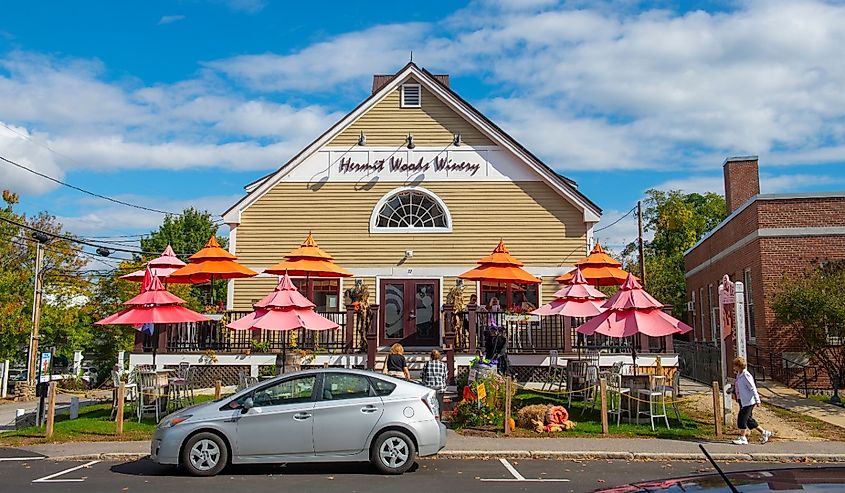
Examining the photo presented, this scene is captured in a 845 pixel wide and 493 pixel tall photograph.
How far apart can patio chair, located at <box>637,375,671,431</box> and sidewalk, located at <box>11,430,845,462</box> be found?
1.08 m

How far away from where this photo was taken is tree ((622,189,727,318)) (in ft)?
153

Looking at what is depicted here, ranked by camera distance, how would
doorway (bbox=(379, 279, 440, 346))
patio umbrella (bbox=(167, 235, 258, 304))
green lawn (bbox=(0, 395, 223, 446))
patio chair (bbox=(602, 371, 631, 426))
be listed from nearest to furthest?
green lawn (bbox=(0, 395, 223, 446)), patio chair (bbox=(602, 371, 631, 426)), patio umbrella (bbox=(167, 235, 258, 304)), doorway (bbox=(379, 279, 440, 346))

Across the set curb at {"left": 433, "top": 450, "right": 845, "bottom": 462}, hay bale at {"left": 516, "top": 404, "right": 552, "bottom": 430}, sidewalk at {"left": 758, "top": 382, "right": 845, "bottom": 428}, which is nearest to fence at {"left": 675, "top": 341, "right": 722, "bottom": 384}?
sidewalk at {"left": 758, "top": 382, "right": 845, "bottom": 428}

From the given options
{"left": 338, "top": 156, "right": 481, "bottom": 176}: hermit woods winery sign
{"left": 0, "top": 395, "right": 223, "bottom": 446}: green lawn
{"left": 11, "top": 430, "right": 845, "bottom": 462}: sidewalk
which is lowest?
{"left": 11, "top": 430, "right": 845, "bottom": 462}: sidewalk

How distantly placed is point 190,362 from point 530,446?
32.9 ft

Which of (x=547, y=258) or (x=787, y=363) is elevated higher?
(x=547, y=258)

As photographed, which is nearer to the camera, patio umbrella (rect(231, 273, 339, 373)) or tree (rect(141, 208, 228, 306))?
patio umbrella (rect(231, 273, 339, 373))

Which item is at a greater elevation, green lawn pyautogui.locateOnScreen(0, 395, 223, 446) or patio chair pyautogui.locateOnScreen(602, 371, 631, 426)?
patio chair pyautogui.locateOnScreen(602, 371, 631, 426)

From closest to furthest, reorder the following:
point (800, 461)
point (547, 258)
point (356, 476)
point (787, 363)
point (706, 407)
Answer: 1. point (356, 476)
2. point (800, 461)
3. point (706, 407)
4. point (787, 363)
5. point (547, 258)

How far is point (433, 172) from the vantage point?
74.0 feet

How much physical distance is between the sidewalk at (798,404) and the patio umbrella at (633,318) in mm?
3584

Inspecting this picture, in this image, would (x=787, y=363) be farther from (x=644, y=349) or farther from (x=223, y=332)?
(x=223, y=332)

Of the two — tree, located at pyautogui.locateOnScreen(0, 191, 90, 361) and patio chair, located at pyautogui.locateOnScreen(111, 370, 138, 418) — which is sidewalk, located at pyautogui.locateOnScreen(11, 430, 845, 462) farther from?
tree, located at pyautogui.locateOnScreen(0, 191, 90, 361)

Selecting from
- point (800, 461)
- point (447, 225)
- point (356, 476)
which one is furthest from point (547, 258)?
point (356, 476)
